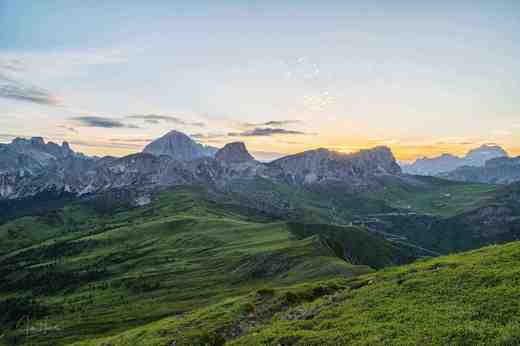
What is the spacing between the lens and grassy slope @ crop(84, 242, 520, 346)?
A: 29.4 meters

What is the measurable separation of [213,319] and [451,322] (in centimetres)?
3405

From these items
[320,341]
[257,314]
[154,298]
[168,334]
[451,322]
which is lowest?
[154,298]

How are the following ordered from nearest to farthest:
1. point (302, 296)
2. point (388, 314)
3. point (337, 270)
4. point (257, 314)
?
1. point (388, 314)
2. point (257, 314)
3. point (302, 296)
4. point (337, 270)

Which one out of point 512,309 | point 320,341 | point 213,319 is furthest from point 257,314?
point 512,309

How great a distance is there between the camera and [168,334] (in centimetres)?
5525

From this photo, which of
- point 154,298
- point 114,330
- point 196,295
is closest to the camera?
point 114,330

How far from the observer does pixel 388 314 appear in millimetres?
35312

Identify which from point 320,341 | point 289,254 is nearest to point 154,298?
point 289,254

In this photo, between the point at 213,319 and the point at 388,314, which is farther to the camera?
the point at 213,319

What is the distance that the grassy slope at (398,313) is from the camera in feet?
96.5

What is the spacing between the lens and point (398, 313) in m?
34.9

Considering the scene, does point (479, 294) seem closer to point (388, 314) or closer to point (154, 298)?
point (388, 314)

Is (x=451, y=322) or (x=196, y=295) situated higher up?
(x=451, y=322)

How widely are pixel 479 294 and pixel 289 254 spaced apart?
118460 mm
